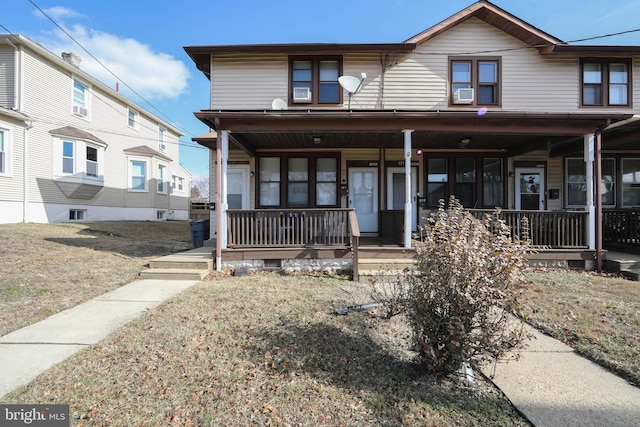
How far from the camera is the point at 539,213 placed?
24.1ft

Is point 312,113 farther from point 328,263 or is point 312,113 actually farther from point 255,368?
point 255,368

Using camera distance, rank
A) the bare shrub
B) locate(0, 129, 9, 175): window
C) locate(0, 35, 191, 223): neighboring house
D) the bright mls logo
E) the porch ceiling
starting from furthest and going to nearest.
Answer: locate(0, 35, 191, 223): neighboring house < locate(0, 129, 9, 175): window < the porch ceiling < the bare shrub < the bright mls logo

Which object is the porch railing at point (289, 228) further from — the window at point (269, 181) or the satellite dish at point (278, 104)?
the satellite dish at point (278, 104)

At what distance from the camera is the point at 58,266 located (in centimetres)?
→ 677

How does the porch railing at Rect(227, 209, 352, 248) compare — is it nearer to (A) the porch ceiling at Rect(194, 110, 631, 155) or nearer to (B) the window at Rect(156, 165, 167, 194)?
(A) the porch ceiling at Rect(194, 110, 631, 155)

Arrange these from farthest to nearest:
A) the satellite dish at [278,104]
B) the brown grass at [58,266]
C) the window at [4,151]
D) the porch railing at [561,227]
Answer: the window at [4,151]
the satellite dish at [278,104]
the porch railing at [561,227]
the brown grass at [58,266]

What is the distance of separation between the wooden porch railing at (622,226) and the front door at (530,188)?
157 cm

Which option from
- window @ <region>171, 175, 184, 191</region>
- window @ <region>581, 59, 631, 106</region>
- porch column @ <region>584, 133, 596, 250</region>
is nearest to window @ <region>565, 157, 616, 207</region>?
window @ <region>581, 59, 631, 106</region>

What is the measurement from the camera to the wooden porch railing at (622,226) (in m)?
7.95

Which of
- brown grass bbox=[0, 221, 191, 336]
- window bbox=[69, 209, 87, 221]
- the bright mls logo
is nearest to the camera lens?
the bright mls logo

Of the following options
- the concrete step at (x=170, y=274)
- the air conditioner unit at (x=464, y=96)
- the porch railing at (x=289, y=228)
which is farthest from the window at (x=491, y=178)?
the concrete step at (x=170, y=274)

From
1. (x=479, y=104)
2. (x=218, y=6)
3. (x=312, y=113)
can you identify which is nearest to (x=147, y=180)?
(x=218, y=6)

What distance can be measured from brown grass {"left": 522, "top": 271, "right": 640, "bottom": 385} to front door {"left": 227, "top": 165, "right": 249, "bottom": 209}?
772 centimetres

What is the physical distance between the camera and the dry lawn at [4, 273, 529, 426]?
2.34m
